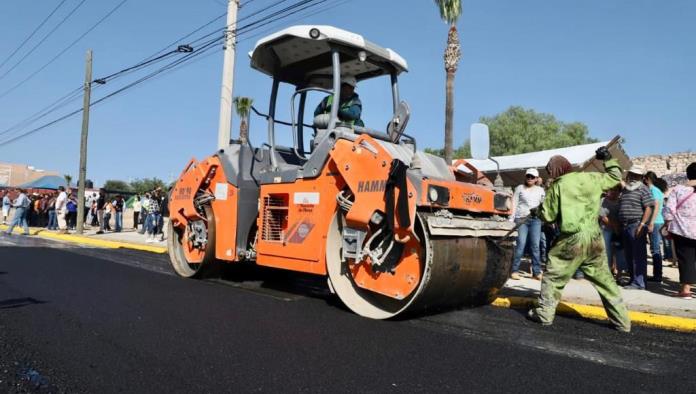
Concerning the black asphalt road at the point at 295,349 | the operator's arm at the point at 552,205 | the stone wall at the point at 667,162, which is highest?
the stone wall at the point at 667,162

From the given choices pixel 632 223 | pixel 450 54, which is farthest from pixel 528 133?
pixel 632 223

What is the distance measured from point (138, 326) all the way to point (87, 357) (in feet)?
2.19

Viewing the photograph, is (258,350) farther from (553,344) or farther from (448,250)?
(553,344)

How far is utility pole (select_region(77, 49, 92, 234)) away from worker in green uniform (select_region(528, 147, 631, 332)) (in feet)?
46.3

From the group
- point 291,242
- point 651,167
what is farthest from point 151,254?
point 651,167

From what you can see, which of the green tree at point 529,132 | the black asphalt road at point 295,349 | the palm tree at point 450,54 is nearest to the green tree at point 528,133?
the green tree at point 529,132

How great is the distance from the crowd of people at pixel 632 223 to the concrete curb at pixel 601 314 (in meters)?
0.43

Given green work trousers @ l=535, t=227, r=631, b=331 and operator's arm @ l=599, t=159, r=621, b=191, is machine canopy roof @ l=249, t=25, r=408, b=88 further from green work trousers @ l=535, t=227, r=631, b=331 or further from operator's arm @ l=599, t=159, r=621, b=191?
green work trousers @ l=535, t=227, r=631, b=331

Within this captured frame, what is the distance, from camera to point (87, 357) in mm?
2727

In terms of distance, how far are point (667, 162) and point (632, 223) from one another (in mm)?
18485

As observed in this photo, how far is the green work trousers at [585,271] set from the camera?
11.8ft

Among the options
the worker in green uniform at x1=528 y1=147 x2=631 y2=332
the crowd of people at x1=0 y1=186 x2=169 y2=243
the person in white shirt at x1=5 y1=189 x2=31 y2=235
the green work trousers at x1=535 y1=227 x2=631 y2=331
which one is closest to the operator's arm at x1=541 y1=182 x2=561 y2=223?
the worker in green uniform at x1=528 y1=147 x2=631 y2=332

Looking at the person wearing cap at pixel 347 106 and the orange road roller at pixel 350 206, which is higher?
the person wearing cap at pixel 347 106

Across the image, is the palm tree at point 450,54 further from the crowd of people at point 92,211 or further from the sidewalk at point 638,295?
the sidewalk at point 638,295
